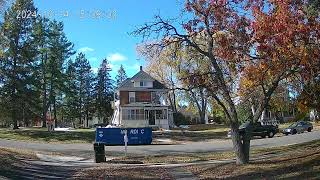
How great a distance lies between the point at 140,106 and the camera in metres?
67.1

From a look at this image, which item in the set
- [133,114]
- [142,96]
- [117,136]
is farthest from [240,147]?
[142,96]

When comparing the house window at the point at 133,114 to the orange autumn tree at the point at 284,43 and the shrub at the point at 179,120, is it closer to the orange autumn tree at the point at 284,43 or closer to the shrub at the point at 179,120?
the shrub at the point at 179,120

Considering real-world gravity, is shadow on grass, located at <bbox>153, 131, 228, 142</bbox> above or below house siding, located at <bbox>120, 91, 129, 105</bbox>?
below

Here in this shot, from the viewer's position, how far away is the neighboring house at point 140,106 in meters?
66.6

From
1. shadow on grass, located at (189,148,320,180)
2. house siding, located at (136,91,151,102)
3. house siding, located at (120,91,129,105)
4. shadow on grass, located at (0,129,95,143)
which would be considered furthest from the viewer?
house siding, located at (136,91,151,102)

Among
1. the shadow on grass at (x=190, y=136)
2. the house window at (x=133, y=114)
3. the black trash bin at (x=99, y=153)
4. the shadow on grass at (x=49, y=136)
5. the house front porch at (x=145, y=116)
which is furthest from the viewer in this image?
the house window at (x=133, y=114)

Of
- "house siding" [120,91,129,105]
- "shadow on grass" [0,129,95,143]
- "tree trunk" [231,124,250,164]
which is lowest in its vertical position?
"tree trunk" [231,124,250,164]

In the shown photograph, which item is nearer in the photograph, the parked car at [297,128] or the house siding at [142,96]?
the parked car at [297,128]

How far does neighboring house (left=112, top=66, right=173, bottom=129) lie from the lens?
218ft

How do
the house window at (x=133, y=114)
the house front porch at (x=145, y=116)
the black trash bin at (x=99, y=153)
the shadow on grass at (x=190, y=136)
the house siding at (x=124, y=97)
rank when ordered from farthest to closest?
the house siding at (x=124, y=97), the house window at (x=133, y=114), the house front porch at (x=145, y=116), the shadow on grass at (x=190, y=136), the black trash bin at (x=99, y=153)

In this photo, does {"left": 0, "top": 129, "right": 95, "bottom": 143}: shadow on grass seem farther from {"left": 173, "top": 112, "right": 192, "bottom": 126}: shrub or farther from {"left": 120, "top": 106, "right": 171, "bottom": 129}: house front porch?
{"left": 173, "top": 112, "right": 192, "bottom": 126}: shrub

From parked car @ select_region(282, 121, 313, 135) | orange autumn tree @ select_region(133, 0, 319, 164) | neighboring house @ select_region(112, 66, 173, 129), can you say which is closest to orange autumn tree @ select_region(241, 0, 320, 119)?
orange autumn tree @ select_region(133, 0, 319, 164)

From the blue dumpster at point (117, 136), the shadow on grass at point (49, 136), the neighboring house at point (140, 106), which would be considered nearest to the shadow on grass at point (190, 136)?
the shadow on grass at point (49, 136)

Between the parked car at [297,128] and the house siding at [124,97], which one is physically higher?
the house siding at [124,97]
